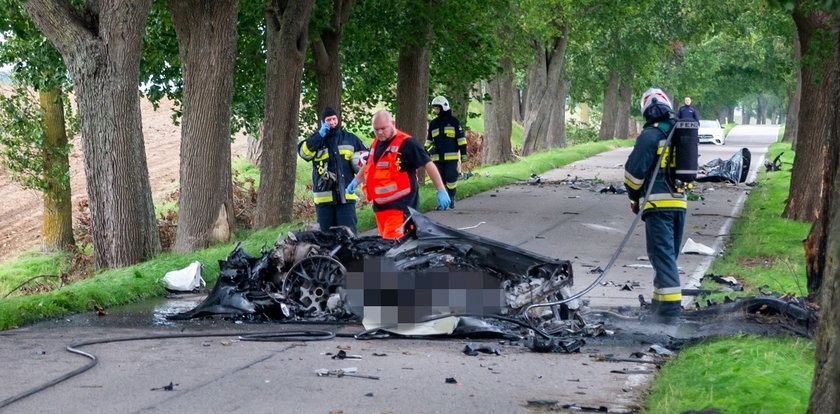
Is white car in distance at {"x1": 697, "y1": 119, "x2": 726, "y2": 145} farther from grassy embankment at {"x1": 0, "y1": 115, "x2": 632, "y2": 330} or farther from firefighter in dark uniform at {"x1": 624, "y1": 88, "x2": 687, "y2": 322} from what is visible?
firefighter in dark uniform at {"x1": 624, "y1": 88, "x2": 687, "y2": 322}

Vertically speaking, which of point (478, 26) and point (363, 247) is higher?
point (478, 26)

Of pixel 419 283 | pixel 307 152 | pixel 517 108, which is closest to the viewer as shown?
pixel 419 283

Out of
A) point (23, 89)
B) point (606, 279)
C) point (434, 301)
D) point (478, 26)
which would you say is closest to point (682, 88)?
point (478, 26)

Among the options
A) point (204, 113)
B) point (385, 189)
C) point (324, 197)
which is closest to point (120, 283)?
point (324, 197)

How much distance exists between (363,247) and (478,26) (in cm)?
1595

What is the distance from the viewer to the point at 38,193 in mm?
36031

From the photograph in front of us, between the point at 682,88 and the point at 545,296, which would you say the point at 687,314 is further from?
the point at 682,88

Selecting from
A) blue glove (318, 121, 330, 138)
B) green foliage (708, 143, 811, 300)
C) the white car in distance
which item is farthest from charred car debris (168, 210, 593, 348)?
the white car in distance

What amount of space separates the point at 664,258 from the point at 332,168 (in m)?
4.84

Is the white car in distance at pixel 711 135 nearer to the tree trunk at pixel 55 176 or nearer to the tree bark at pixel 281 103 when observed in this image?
the tree trunk at pixel 55 176

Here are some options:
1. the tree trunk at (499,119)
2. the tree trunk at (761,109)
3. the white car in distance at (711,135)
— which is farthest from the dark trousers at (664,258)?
the tree trunk at (761,109)

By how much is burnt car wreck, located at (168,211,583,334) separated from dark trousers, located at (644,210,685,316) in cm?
74

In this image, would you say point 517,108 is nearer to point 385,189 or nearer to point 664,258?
point 385,189

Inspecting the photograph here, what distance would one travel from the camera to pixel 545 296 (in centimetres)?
968
